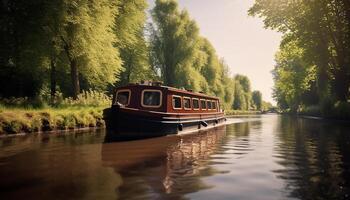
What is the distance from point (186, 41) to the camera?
1901 inches

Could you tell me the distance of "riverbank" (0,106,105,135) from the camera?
Result: 61.0ft

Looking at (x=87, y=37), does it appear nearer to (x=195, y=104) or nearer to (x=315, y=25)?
(x=195, y=104)

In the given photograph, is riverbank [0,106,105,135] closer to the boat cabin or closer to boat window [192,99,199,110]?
the boat cabin

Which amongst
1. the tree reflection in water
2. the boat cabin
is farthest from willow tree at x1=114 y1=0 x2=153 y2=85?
the tree reflection in water

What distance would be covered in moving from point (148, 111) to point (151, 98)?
57.0 inches

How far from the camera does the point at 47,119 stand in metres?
21.1

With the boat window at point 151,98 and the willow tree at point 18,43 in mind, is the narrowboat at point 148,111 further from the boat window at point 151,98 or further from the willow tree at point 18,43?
the willow tree at point 18,43

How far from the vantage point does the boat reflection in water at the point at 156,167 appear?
726 cm

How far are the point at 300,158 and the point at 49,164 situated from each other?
8.07m

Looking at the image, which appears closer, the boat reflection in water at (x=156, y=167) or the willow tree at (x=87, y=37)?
the boat reflection in water at (x=156, y=167)

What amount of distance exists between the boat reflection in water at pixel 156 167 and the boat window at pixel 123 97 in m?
4.35

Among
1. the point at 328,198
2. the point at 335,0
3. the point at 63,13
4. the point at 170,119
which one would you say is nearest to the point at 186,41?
the point at 335,0

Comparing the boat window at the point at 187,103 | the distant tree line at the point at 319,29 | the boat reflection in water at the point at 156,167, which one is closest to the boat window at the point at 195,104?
the boat window at the point at 187,103

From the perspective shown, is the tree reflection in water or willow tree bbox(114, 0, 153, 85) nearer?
the tree reflection in water
